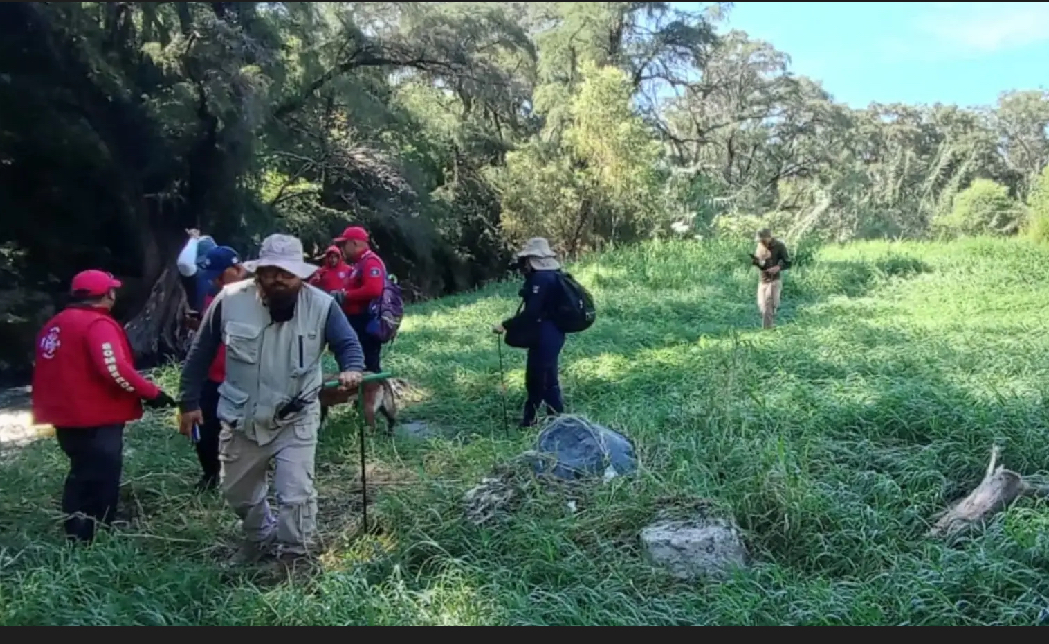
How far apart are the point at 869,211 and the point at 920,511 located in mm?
24173

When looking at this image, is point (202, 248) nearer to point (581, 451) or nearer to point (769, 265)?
point (581, 451)

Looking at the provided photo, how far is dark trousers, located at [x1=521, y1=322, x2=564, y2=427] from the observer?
19.6 feet

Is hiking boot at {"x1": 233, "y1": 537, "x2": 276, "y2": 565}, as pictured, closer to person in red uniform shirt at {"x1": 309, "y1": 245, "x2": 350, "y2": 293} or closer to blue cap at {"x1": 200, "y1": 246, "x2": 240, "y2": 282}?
blue cap at {"x1": 200, "y1": 246, "x2": 240, "y2": 282}

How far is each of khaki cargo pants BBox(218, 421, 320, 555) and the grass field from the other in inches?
8.2

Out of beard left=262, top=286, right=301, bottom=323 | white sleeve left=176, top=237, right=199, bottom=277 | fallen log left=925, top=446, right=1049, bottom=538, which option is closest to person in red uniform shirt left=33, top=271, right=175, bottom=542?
beard left=262, top=286, right=301, bottom=323

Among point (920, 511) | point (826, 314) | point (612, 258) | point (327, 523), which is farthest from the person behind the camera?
point (612, 258)

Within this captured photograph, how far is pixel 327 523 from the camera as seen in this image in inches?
173

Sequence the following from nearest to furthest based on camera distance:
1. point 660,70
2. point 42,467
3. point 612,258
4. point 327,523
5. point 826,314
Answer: point 327,523, point 42,467, point 826,314, point 612,258, point 660,70

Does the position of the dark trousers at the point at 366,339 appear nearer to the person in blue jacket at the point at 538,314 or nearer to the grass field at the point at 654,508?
the grass field at the point at 654,508

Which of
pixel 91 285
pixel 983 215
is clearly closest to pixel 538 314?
pixel 91 285

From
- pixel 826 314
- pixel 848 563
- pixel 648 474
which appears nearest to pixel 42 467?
pixel 648 474

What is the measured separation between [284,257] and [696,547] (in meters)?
2.04

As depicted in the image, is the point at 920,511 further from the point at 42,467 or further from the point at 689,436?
the point at 42,467

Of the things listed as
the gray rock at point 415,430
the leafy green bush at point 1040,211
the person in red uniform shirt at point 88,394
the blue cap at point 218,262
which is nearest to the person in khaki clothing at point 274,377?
the person in red uniform shirt at point 88,394
